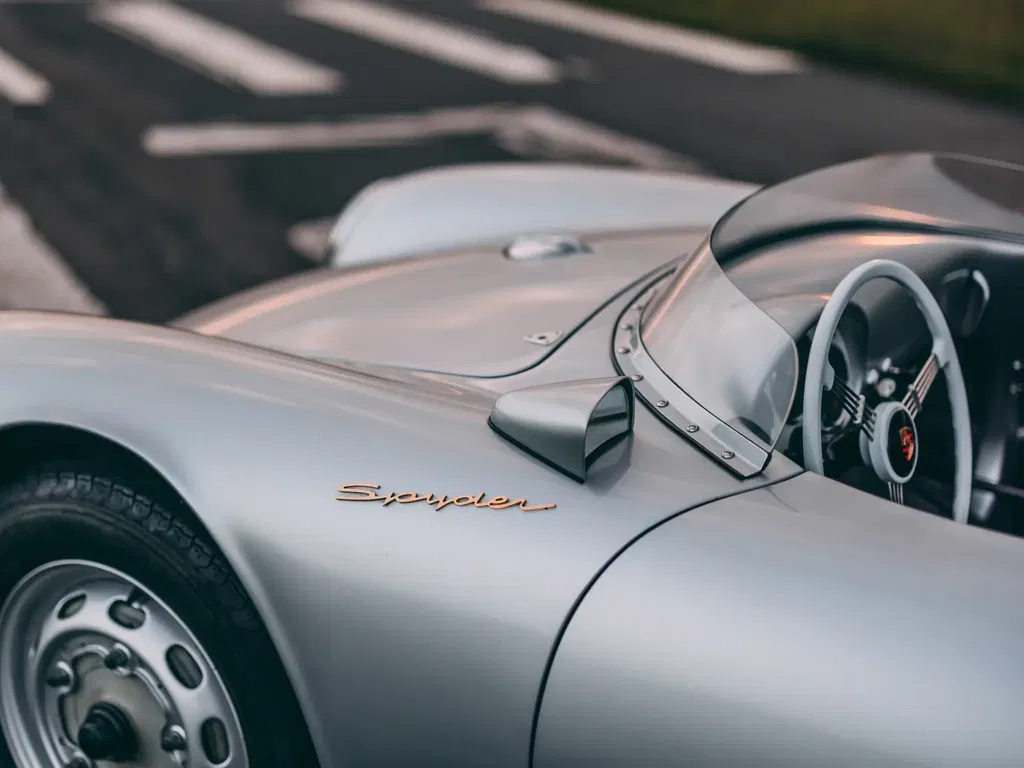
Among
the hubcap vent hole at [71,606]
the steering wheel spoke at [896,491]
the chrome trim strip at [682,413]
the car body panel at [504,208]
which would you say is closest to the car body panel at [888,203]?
the chrome trim strip at [682,413]

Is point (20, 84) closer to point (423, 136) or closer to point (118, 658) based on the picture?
point (423, 136)

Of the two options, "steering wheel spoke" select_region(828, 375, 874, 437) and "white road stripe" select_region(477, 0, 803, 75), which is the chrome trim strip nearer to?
"steering wheel spoke" select_region(828, 375, 874, 437)

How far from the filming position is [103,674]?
2277 mm

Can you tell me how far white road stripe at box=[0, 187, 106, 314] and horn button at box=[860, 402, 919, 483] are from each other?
11.1 ft

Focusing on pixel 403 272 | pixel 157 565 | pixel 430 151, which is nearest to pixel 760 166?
pixel 430 151

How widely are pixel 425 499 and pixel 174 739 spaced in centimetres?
62

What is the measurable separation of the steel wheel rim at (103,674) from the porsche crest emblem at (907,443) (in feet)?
3.72

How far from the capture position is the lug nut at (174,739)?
2201 mm

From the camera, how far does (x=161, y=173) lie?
6602mm

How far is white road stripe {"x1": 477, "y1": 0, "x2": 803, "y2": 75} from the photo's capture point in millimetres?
9227

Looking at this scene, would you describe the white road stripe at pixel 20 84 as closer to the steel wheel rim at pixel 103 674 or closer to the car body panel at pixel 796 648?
the steel wheel rim at pixel 103 674

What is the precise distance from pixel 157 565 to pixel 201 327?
1.06 metres

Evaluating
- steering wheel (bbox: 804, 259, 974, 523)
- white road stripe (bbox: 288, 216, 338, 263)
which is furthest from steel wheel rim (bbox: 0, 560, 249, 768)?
white road stripe (bbox: 288, 216, 338, 263)

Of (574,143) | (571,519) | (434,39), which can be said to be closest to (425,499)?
(571,519)
